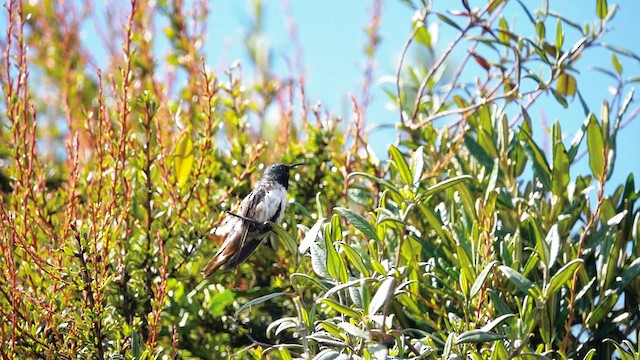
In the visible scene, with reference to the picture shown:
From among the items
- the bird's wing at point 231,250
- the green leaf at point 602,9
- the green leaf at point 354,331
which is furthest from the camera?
the green leaf at point 602,9

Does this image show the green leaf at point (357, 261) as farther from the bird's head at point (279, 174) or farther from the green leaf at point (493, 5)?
the green leaf at point (493, 5)

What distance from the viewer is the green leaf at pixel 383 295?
2193 millimetres

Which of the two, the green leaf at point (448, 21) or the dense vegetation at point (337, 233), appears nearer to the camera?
the dense vegetation at point (337, 233)

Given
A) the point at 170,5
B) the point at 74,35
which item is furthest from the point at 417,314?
the point at 74,35

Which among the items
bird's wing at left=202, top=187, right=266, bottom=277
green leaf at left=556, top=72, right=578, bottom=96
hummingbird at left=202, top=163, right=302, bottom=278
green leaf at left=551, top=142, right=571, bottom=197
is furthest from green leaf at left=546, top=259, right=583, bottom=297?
green leaf at left=556, top=72, right=578, bottom=96

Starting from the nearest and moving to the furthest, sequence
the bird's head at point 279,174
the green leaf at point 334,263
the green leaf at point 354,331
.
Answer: the green leaf at point 354,331
the green leaf at point 334,263
the bird's head at point 279,174

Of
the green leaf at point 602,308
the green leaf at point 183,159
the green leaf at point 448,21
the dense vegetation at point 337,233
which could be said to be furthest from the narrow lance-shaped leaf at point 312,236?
the green leaf at point 448,21

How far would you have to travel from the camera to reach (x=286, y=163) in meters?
3.53

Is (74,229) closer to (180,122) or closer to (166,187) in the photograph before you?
(166,187)

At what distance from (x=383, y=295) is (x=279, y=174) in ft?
3.82

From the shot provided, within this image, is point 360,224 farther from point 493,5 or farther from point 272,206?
point 493,5

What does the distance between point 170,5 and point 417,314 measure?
219 cm

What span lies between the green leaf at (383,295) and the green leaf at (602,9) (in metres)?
1.72

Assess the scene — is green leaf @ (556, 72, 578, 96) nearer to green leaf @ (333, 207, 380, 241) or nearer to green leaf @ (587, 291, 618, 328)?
green leaf @ (587, 291, 618, 328)
